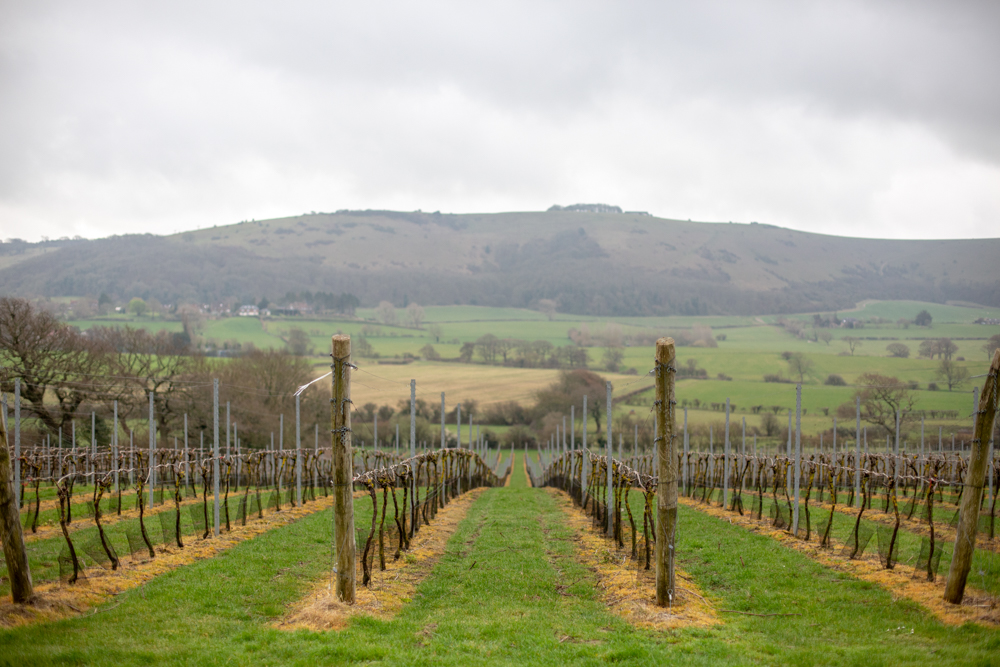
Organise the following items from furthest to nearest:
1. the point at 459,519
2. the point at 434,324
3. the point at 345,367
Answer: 1. the point at 434,324
2. the point at 459,519
3. the point at 345,367

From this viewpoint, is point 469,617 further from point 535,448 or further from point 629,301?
point 629,301

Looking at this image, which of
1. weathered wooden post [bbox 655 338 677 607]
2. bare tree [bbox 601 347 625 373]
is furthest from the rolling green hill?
weathered wooden post [bbox 655 338 677 607]

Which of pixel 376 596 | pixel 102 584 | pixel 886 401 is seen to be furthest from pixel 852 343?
pixel 102 584

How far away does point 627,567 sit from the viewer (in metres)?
11.7

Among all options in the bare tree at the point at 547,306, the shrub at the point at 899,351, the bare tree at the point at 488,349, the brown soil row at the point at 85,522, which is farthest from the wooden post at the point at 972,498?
the bare tree at the point at 547,306

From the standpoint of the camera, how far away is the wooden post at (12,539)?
8109 mm

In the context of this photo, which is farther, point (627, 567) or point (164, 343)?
point (164, 343)

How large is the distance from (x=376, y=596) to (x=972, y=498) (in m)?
8.02

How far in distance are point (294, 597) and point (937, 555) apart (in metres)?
9.86

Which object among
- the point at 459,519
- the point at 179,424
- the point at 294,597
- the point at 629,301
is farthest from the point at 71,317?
the point at 629,301

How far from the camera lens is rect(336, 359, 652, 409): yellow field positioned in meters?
67.8

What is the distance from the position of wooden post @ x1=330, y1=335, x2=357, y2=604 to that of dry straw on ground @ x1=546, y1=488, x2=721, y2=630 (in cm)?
362

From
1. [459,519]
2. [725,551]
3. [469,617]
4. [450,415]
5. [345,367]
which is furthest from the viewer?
[450,415]

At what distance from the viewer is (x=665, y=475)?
8.80m
